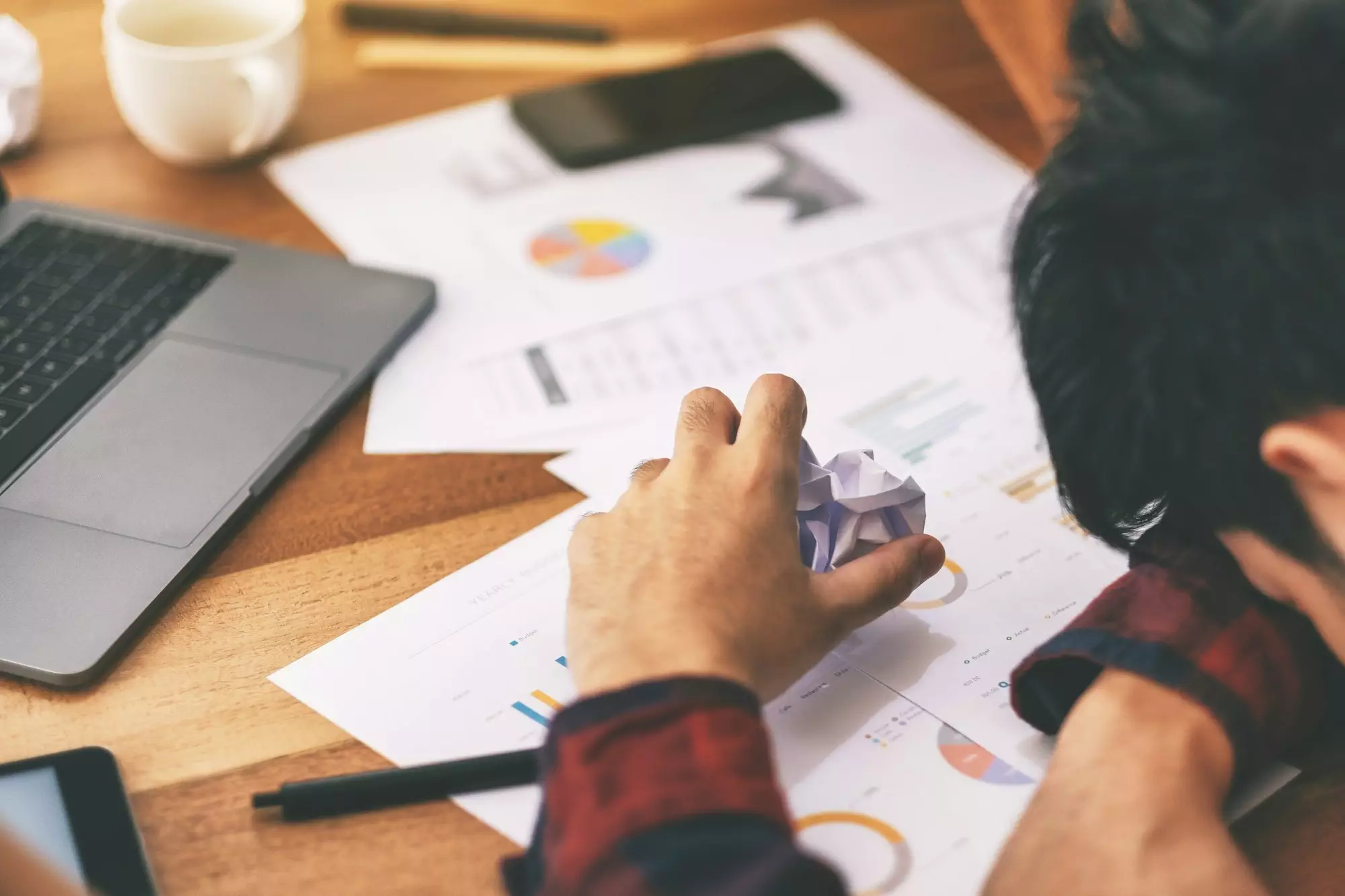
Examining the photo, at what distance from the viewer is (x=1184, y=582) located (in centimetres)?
56

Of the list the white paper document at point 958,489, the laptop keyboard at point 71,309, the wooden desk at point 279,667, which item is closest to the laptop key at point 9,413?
the laptop keyboard at point 71,309

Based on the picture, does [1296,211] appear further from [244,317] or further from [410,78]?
[410,78]

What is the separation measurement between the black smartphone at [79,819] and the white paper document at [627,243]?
0.80 ft

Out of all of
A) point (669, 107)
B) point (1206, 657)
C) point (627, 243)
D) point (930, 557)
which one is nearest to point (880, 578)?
point (930, 557)

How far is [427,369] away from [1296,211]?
19.1 inches

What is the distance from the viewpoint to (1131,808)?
18.8 inches

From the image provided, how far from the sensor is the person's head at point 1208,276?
16.7 inches

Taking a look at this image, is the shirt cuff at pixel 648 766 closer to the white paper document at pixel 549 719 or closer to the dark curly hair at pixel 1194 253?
the white paper document at pixel 549 719

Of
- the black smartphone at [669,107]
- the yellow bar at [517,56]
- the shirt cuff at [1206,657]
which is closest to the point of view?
the shirt cuff at [1206,657]

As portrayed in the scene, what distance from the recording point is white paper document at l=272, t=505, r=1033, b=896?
50 centimetres

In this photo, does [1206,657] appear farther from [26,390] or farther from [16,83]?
[16,83]

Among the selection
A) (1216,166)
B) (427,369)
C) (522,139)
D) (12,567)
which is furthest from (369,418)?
(1216,166)

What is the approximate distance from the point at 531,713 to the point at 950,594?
202 millimetres

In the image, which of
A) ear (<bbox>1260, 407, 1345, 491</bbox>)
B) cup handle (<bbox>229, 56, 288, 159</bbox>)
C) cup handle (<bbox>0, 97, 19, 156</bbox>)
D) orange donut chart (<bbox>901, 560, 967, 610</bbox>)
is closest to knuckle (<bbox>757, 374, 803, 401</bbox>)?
orange donut chart (<bbox>901, 560, 967, 610</bbox>)
